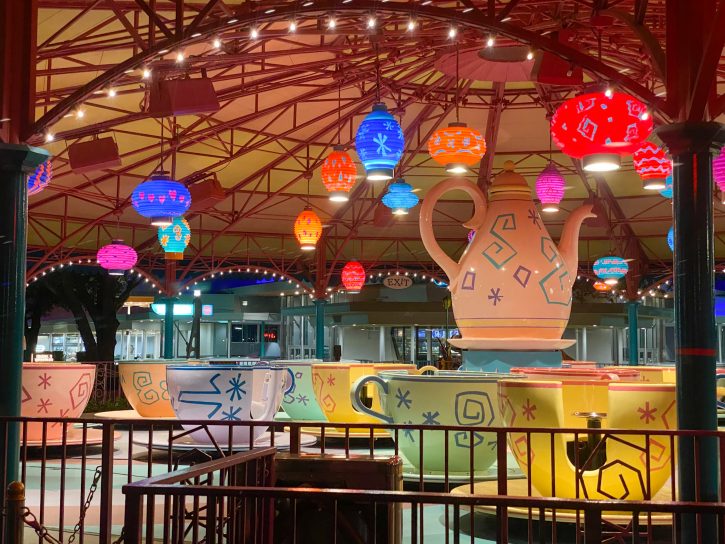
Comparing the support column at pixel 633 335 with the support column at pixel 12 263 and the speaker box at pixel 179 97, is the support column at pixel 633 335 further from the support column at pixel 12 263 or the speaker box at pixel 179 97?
the support column at pixel 12 263

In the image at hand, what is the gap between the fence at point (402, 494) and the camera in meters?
2.43

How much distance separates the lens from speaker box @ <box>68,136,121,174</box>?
487 inches

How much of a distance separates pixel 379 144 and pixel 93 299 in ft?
74.4

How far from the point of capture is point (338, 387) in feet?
24.8

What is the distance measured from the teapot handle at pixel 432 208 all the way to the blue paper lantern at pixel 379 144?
4.08ft

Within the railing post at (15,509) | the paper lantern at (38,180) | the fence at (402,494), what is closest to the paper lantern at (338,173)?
the paper lantern at (38,180)

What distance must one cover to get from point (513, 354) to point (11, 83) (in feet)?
14.5

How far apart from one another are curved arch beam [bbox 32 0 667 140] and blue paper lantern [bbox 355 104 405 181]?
8.11 feet

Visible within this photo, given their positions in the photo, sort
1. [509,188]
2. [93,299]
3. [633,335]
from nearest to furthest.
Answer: [509,188], [633,335], [93,299]

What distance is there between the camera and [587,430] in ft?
14.0

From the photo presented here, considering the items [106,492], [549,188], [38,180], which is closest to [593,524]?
[106,492]

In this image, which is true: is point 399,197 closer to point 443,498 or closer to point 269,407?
point 269,407

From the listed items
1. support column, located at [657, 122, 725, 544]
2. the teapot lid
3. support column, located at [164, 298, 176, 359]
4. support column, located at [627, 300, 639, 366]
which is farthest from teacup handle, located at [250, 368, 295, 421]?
support column, located at [627, 300, 639, 366]

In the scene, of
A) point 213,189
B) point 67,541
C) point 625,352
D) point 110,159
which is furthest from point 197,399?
point 625,352
